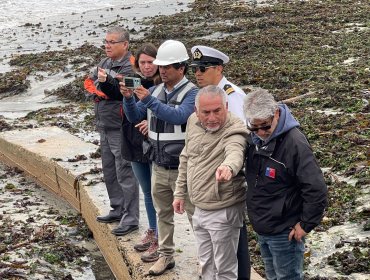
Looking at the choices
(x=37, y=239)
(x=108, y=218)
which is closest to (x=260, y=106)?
(x=108, y=218)

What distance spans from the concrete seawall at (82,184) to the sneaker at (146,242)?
0.06 metres

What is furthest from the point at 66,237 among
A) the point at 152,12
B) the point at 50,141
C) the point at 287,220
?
the point at 152,12

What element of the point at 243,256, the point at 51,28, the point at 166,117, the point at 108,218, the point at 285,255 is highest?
the point at 166,117

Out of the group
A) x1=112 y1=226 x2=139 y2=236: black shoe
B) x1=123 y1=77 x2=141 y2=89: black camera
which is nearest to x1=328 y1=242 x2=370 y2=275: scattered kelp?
x1=112 y1=226 x2=139 y2=236: black shoe

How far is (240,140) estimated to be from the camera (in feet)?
14.6

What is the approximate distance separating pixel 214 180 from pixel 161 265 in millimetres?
1316

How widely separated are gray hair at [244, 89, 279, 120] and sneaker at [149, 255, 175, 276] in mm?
1838

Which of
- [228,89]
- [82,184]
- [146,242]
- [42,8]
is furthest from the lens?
[42,8]

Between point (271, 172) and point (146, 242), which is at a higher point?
point (271, 172)

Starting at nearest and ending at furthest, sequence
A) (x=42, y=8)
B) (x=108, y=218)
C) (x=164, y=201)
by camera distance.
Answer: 1. (x=164, y=201)
2. (x=108, y=218)
3. (x=42, y=8)

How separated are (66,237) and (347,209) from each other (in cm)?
323

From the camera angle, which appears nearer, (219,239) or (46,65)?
(219,239)

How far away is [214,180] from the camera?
449 centimetres

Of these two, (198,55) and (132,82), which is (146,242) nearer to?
(132,82)
